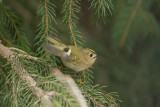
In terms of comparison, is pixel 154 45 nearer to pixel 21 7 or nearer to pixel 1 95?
pixel 21 7

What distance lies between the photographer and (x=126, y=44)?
249 cm

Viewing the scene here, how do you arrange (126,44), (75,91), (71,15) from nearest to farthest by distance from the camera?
(75,91), (71,15), (126,44)

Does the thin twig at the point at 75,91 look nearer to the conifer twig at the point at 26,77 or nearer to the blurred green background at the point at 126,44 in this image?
the conifer twig at the point at 26,77

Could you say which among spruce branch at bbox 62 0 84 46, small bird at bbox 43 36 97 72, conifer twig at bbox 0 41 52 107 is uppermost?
spruce branch at bbox 62 0 84 46

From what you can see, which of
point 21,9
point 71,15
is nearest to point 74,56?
point 71,15

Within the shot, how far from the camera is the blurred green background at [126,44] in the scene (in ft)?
7.41

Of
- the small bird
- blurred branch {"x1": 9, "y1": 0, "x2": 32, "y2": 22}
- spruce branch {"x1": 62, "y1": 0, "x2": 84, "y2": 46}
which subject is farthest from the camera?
blurred branch {"x1": 9, "y1": 0, "x2": 32, "y2": 22}

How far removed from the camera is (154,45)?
3008 millimetres

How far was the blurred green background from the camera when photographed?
2.26 metres

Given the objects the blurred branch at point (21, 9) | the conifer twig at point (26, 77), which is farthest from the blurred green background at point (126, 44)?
the conifer twig at point (26, 77)

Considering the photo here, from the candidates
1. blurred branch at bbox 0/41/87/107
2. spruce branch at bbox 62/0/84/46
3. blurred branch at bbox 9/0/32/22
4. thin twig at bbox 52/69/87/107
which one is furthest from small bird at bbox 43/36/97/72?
blurred branch at bbox 9/0/32/22

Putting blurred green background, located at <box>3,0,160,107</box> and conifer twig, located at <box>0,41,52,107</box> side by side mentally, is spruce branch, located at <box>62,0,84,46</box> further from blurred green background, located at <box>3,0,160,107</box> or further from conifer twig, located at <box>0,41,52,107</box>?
conifer twig, located at <box>0,41,52,107</box>

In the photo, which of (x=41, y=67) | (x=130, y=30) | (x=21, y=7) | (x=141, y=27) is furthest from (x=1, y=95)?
(x=141, y=27)

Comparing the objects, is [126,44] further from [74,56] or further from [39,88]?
[39,88]
